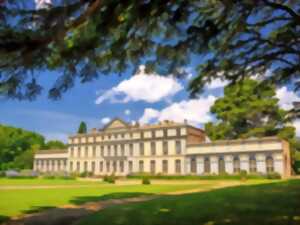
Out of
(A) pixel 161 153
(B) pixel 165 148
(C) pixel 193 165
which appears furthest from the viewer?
(A) pixel 161 153

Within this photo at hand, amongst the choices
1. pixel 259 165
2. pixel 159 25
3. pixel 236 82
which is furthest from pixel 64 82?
pixel 259 165

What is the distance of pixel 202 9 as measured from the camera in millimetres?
6691

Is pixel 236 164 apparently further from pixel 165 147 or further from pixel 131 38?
pixel 131 38

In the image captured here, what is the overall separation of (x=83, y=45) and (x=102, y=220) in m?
5.73

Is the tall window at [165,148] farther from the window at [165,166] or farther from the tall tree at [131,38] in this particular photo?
the tall tree at [131,38]

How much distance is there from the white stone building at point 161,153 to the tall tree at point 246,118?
6.70 feet

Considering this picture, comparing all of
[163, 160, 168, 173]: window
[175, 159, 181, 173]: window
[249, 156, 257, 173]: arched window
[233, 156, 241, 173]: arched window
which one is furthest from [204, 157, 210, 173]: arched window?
[163, 160, 168, 173]: window

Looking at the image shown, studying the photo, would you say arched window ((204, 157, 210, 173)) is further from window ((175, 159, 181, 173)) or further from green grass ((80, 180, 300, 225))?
green grass ((80, 180, 300, 225))

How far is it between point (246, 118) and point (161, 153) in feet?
49.6

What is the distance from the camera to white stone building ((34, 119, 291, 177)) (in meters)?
44.0

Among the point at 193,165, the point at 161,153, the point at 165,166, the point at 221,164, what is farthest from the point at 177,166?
the point at 221,164

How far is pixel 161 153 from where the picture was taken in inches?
2192

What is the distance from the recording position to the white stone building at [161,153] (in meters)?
44.0

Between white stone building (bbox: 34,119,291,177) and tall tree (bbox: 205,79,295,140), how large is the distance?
2.04 m
